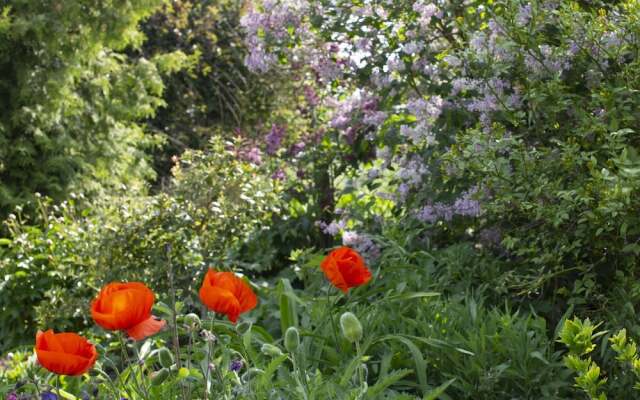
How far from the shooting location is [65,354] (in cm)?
143

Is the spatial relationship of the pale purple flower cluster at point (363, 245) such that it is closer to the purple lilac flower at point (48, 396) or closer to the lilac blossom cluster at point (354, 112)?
the lilac blossom cluster at point (354, 112)

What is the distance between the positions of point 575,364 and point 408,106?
2.31 m

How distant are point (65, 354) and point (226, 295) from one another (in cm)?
30

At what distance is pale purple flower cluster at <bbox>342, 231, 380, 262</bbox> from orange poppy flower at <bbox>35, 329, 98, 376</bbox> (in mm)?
2438

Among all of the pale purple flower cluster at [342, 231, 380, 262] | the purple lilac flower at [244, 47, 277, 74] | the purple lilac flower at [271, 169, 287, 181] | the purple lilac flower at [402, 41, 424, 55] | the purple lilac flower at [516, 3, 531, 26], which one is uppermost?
the purple lilac flower at [516, 3, 531, 26]

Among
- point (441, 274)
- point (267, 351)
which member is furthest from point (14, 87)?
point (267, 351)

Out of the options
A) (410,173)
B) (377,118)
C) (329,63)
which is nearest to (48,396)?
(410,173)

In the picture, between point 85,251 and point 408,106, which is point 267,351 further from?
point 85,251

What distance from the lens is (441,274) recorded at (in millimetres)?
3551

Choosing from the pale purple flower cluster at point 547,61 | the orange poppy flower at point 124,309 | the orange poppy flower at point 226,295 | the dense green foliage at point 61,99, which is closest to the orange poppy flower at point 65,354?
the orange poppy flower at point 124,309

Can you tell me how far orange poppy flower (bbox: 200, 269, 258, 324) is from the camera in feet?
5.09

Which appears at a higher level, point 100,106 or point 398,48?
point 398,48

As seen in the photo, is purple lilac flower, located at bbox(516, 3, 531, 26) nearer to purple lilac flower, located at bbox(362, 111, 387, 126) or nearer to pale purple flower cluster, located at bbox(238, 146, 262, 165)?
purple lilac flower, located at bbox(362, 111, 387, 126)

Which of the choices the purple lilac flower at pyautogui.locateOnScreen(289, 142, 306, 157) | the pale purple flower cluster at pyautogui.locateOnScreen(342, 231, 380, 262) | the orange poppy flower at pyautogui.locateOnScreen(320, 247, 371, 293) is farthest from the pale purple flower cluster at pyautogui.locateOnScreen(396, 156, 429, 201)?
the orange poppy flower at pyautogui.locateOnScreen(320, 247, 371, 293)
